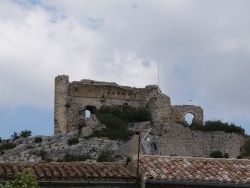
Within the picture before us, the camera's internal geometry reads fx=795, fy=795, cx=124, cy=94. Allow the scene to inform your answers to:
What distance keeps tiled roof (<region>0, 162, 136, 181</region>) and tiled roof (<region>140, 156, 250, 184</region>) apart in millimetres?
737

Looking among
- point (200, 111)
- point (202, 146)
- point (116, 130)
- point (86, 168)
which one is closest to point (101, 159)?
point (116, 130)

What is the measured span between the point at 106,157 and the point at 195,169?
37.0 meters

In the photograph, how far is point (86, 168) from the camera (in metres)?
23.3

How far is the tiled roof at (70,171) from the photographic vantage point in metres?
22.0

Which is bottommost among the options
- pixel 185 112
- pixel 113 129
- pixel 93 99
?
pixel 113 129

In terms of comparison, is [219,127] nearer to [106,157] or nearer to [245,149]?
[245,149]

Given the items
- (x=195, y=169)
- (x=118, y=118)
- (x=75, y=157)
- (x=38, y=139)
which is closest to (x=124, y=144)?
(x=118, y=118)

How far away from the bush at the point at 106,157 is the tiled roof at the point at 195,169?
34988mm

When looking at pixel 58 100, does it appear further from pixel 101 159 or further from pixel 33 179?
pixel 33 179

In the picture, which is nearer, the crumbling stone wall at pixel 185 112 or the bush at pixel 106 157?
the bush at pixel 106 157

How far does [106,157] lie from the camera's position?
60.8 metres

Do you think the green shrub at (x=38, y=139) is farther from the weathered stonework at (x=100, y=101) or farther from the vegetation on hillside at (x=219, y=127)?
the vegetation on hillside at (x=219, y=127)

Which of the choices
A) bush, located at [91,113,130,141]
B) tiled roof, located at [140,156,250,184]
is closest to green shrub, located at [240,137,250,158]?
bush, located at [91,113,130,141]

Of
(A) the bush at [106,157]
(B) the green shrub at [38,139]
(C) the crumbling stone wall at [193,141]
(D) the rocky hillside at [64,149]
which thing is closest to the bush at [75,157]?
(D) the rocky hillside at [64,149]
